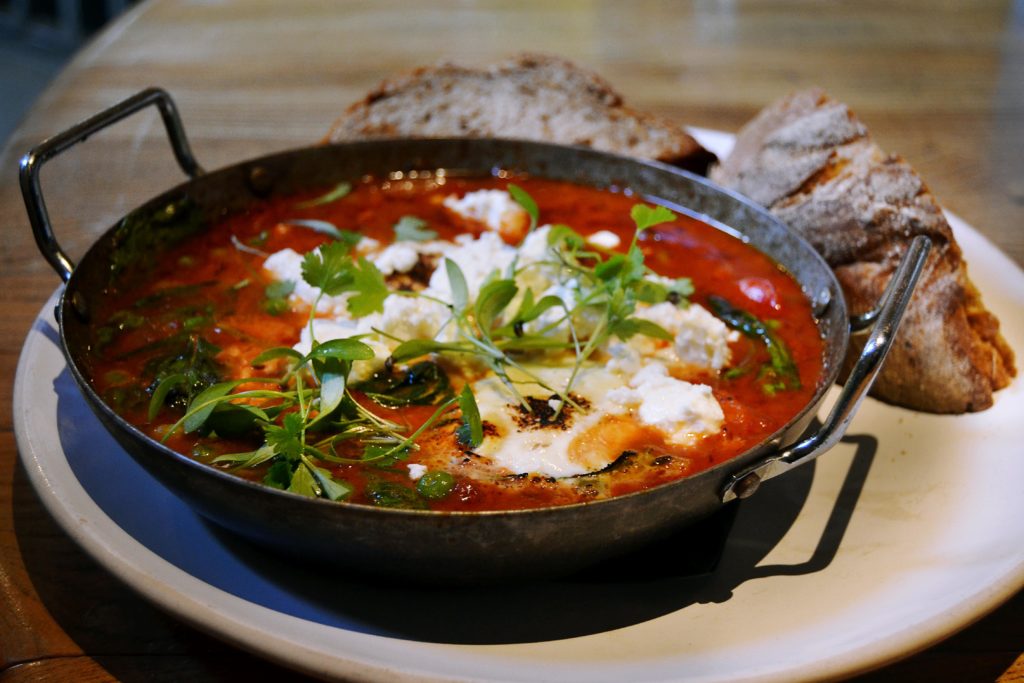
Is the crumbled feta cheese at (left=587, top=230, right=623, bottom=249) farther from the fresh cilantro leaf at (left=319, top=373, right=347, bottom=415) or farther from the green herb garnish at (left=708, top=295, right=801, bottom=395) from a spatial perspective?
the fresh cilantro leaf at (left=319, top=373, right=347, bottom=415)

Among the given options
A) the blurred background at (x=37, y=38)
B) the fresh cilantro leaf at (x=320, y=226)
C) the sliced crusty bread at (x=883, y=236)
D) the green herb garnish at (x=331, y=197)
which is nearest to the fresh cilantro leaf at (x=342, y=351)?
the fresh cilantro leaf at (x=320, y=226)

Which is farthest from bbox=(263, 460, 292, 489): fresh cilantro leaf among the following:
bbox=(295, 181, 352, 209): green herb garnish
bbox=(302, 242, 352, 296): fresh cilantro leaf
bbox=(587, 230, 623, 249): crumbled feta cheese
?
bbox=(295, 181, 352, 209): green herb garnish

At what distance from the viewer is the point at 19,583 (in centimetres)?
201

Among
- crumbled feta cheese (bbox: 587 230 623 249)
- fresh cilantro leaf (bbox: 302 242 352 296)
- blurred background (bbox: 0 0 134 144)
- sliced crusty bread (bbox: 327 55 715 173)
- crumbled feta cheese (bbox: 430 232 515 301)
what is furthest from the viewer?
blurred background (bbox: 0 0 134 144)

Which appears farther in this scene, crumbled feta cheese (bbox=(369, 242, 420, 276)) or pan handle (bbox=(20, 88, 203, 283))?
crumbled feta cheese (bbox=(369, 242, 420, 276))

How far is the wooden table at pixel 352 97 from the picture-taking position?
1.92 metres

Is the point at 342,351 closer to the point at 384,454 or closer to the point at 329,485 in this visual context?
the point at 384,454

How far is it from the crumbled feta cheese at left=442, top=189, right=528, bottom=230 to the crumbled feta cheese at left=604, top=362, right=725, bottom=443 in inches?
40.1

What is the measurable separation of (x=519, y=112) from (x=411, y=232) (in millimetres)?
937

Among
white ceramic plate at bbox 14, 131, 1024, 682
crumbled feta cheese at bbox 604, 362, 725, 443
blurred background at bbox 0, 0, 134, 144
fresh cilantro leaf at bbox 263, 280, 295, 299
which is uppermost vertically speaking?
fresh cilantro leaf at bbox 263, 280, 295, 299

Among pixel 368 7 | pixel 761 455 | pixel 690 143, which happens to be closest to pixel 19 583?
pixel 761 455

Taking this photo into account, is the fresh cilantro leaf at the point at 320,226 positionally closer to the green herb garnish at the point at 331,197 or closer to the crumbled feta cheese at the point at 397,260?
the green herb garnish at the point at 331,197

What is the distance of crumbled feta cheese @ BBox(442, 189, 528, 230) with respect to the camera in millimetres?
3062

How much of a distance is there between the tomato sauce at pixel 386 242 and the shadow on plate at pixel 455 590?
16 cm
